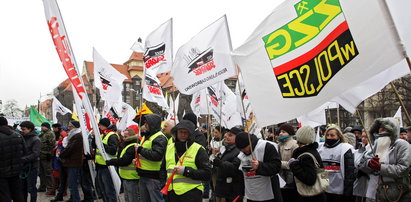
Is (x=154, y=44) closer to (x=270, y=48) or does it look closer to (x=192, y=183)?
(x=192, y=183)

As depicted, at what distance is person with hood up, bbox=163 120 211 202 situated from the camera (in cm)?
478

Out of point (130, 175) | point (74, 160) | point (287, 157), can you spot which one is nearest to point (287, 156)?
point (287, 157)

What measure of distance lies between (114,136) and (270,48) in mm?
4789

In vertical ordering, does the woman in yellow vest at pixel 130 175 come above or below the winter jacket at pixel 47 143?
below

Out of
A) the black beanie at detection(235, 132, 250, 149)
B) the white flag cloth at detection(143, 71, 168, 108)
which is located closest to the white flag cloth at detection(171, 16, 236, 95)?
the black beanie at detection(235, 132, 250, 149)

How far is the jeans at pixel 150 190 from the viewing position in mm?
5973

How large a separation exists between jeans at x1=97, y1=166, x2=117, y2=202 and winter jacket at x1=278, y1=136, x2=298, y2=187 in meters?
3.60

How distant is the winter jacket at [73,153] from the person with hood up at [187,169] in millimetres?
3917

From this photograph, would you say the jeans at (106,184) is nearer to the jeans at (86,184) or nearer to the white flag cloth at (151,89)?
the jeans at (86,184)

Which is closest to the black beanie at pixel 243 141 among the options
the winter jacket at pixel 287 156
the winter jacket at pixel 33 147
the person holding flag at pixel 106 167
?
the winter jacket at pixel 287 156

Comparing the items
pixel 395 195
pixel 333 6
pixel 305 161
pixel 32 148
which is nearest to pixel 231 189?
pixel 305 161

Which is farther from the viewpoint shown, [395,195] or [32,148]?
[32,148]

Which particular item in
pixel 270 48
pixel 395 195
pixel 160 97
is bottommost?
pixel 395 195

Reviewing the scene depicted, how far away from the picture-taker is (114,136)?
24.7ft
